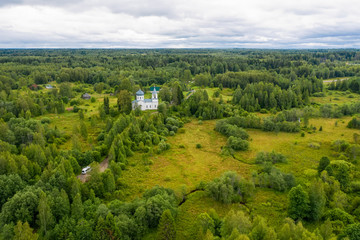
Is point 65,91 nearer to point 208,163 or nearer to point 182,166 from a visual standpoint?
point 182,166

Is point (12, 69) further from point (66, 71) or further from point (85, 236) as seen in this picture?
point (85, 236)

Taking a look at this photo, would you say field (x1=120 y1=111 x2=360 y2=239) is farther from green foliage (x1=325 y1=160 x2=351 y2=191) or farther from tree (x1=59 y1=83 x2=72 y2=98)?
tree (x1=59 y1=83 x2=72 y2=98)

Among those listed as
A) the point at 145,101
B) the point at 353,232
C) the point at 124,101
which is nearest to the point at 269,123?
the point at 353,232

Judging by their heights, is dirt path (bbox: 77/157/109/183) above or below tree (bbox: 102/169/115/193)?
below

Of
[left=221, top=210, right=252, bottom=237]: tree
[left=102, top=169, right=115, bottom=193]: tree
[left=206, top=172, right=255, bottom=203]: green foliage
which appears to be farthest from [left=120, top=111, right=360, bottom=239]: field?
[left=221, top=210, right=252, bottom=237]: tree

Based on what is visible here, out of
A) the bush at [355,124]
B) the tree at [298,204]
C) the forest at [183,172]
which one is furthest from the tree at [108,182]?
the bush at [355,124]

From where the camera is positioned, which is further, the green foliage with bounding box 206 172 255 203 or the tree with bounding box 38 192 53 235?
the green foliage with bounding box 206 172 255 203
